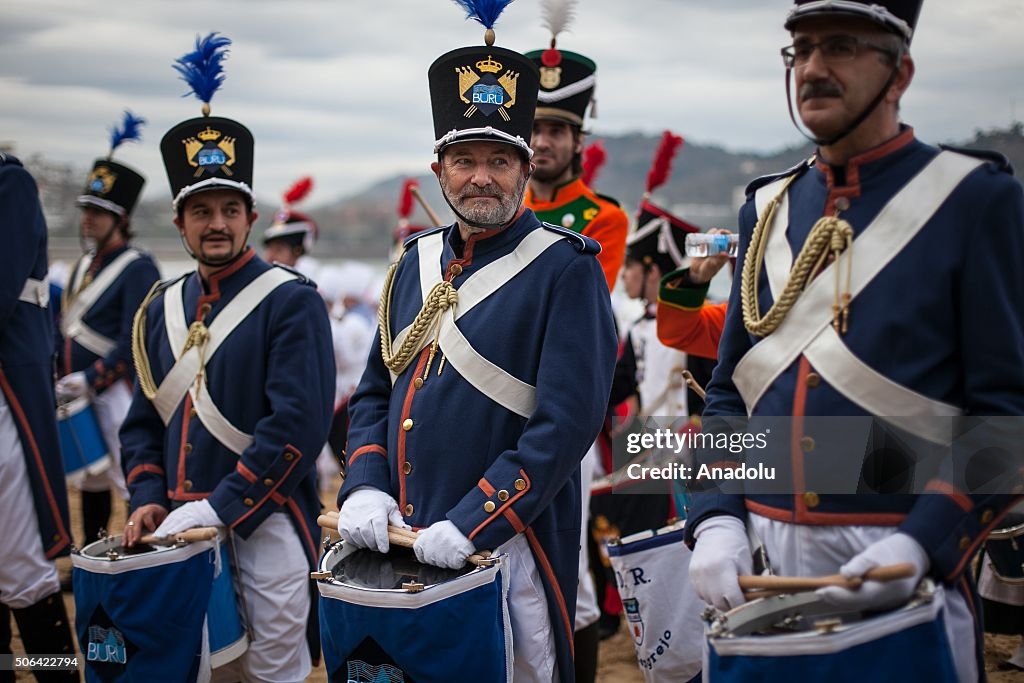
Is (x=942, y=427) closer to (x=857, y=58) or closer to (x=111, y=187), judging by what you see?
(x=857, y=58)

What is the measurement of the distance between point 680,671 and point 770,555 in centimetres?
112

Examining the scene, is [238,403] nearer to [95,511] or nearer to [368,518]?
[368,518]

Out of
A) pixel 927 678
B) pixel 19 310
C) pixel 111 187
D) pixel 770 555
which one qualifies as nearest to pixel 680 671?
pixel 770 555

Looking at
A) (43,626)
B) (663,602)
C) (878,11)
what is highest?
(878,11)

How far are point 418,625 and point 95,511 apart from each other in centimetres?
488

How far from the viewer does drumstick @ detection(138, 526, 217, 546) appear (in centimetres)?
341

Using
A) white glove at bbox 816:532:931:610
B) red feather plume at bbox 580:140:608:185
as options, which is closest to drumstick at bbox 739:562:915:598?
white glove at bbox 816:532:931:610

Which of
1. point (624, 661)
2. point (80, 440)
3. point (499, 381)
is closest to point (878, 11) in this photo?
point (499, 381)

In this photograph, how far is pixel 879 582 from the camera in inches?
81.2

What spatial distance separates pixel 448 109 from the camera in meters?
2.98

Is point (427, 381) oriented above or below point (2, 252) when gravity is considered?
below

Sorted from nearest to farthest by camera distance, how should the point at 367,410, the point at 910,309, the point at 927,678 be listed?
1. the point at 927,678
2. the point at 910,309
3. the point at 367,410

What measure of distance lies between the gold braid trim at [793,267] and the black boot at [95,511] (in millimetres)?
5334
